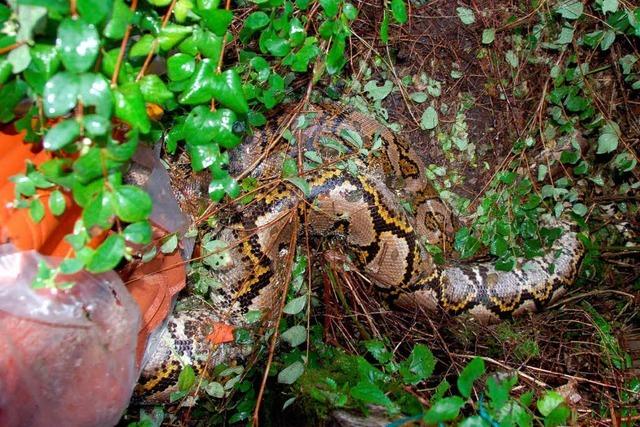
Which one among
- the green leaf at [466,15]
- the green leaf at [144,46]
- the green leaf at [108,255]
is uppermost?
the green leaf at [144,46]

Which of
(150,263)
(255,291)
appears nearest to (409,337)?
(255,291)

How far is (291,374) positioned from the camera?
2.17 m

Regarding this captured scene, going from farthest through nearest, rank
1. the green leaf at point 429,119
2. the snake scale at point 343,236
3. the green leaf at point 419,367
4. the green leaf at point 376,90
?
the green leaf at point 429,119 → the green leaf at point 376,90 → the snake scale at point 343,236 → the green leaf at point 419,367

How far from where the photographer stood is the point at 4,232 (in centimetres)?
159

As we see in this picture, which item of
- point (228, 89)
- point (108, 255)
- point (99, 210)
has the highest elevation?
point (228, 89)

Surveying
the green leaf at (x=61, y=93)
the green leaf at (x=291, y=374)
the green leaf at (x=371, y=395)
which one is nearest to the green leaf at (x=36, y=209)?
the green leaf at (x=61, y=93)

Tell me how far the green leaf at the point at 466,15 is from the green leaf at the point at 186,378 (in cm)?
254

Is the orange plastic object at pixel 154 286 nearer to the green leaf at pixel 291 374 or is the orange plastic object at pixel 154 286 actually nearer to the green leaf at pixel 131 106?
the green leaf at pixel 291 374

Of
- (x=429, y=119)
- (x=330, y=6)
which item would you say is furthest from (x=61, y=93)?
(x=429, y=119)

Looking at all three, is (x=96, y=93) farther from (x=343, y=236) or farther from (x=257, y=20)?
(x=343, y=236)

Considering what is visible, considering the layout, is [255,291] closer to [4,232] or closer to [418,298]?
[418,298]

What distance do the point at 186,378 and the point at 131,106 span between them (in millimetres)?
1513

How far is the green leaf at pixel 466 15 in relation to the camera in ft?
10.9

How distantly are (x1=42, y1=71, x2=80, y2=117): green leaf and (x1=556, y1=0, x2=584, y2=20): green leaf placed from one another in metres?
2.95
